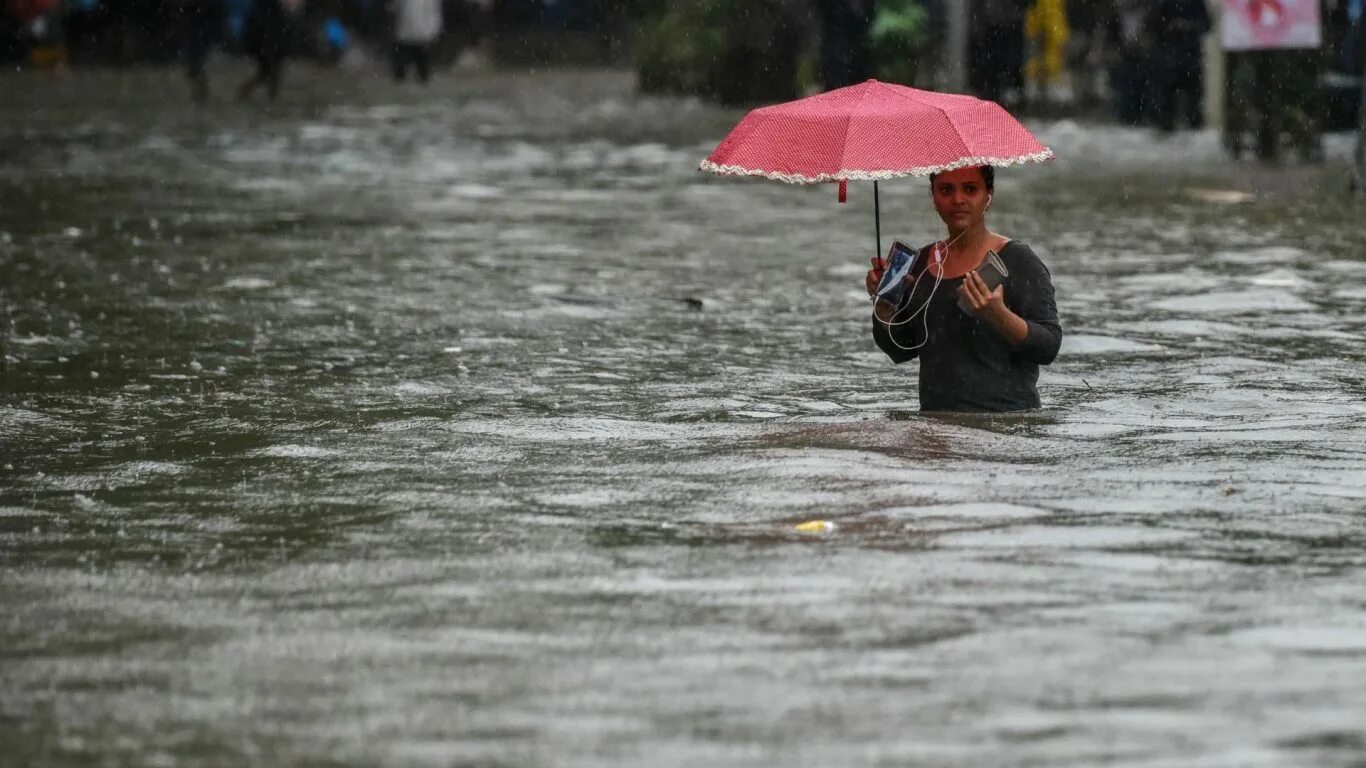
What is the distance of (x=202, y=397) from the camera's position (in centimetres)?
1062

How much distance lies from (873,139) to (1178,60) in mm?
18527

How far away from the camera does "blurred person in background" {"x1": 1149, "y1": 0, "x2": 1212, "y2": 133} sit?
83.3ft

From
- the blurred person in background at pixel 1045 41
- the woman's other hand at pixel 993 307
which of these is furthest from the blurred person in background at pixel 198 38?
the woman's other hand at pixel 993 307

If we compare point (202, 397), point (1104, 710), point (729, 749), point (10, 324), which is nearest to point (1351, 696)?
point (1104, 710)

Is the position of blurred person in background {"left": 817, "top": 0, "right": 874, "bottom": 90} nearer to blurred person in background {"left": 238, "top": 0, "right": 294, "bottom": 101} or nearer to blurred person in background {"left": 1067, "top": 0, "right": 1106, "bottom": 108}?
blurred person in background {"left": 1067, "top": 0, "right": 1106, "bottom": 108}

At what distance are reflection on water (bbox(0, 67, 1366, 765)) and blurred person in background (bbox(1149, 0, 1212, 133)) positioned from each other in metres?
8.40

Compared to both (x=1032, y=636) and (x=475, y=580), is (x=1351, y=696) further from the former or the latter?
(x=475, y=580)

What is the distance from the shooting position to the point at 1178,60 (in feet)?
87.3

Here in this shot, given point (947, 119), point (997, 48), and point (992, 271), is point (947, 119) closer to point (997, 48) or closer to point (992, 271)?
point (992, 271)

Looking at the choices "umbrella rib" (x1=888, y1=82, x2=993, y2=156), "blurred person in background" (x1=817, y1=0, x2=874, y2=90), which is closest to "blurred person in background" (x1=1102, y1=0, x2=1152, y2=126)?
"blurred person in background" (x1=817, y1=0, x2=874, y2=90)

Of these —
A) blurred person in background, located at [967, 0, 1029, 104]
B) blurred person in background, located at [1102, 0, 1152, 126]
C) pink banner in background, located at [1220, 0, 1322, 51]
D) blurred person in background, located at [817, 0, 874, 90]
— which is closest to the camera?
pink banner in background, located at [1220, 0, 1322, 51]

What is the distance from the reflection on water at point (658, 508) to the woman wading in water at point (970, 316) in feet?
0.48

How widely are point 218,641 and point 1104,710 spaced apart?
A: 6.77 ft

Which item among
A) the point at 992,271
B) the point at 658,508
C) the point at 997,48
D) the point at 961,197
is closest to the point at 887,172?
the point at 961,197
